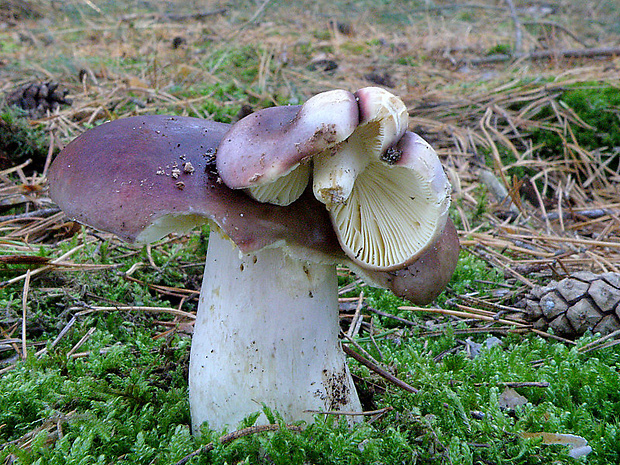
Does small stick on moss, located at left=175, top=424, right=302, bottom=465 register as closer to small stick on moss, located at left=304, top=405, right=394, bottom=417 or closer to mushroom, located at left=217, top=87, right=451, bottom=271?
small stick on moss, located at left=304, top=405, right=394, bottom=417

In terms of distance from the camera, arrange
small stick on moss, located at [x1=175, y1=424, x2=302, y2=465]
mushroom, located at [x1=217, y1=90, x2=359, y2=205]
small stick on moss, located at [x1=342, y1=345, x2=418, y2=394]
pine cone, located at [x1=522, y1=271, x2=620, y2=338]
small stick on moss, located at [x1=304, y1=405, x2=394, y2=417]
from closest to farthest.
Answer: mushroom, located at [x1=217, y1=90, x2=359, y2=205], small stick on moss, located at [x1=175, y1=424, x2=302, y2=465], small stick on moss, located at [x1=304, y1=405, x2=394, y2=417], small stick on moss, located at [x1=342, y1=345, x2=418, y2=394], pine cone, located at [x1=522, y1=271, x2=620, y2=338]

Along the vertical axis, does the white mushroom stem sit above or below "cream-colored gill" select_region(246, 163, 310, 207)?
below

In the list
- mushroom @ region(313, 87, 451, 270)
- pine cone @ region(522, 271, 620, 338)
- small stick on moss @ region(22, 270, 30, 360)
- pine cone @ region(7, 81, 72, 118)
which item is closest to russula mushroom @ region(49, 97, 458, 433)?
mushroom @ region(313, 87, 451, 270)

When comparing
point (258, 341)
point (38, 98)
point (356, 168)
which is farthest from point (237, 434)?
point (38, 98)

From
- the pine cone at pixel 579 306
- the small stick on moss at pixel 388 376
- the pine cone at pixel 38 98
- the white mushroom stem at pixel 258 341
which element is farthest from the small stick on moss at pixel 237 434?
the pine cone at pixel 38 98

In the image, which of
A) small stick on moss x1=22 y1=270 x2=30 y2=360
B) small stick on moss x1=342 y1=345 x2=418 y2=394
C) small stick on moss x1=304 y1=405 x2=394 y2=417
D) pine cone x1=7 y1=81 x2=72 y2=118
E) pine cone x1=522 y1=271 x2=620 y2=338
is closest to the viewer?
small stick on moss x1=304 y1=405 x2=394 y2=417

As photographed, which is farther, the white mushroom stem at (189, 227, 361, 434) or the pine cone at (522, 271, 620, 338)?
the pine cone at (522, 271, 620, 338)

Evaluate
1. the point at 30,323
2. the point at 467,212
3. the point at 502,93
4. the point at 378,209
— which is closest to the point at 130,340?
the point at 30,323

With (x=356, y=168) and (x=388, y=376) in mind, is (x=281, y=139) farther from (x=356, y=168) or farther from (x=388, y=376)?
(x=388, y=376)
